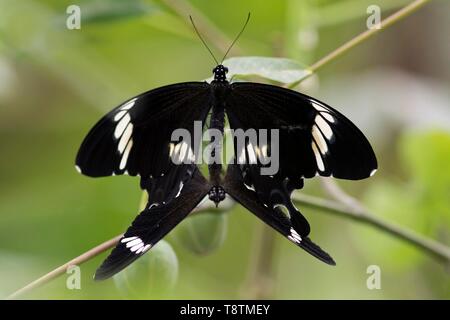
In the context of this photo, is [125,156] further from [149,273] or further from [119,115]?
[149,273]

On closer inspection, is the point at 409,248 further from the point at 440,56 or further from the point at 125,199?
the point at 440,56

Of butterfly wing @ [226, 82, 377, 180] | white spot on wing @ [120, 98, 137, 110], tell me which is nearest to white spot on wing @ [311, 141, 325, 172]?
butterfly wing @ [226, 82, 377, 180]

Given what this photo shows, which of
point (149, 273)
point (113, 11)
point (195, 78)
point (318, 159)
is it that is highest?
point (195, 78)

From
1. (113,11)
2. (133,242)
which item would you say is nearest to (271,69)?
(133,242)

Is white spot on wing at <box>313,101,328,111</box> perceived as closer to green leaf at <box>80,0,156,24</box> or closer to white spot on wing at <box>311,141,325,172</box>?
white spot on wing at <box>311,141,325,172</box>

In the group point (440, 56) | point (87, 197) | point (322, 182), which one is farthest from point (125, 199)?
point (440, 56)

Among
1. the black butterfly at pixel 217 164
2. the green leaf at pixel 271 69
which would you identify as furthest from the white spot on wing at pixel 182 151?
the green leaf at pixel 271 69
